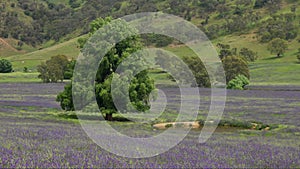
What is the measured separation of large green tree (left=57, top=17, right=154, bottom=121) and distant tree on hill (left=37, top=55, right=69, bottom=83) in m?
67.1

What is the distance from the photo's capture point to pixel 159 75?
117 m

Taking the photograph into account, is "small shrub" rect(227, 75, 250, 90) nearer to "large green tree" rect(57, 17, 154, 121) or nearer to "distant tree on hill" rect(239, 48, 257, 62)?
"large green tree" rect(57, 17, 154, 121)

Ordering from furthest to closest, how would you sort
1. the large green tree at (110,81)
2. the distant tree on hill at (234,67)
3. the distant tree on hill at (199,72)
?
1. the distant tree on hill at (234,67)
2. the distant tree on hill at (199,72)
3. the large green tree at (110,81)

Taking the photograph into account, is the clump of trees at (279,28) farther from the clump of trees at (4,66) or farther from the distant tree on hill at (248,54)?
the clump of trees at (4,66)

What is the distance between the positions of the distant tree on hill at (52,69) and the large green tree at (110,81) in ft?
220

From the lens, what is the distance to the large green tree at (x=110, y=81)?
113 ft

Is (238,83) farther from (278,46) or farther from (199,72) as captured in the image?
(278,46)

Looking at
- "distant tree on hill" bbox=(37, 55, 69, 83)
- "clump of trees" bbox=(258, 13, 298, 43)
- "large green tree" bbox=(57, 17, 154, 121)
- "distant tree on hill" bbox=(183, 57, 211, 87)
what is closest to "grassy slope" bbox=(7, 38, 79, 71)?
"distant tree on hill" bbox=(37, 55, 69, 83)

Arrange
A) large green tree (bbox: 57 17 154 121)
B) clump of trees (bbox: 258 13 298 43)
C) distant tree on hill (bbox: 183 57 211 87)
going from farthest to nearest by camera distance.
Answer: clump of trees (bbox: 258 13 298 43) → distant tree on hill (bbox: 183 57 211 87) → large green tree (bbox: 57 17 154 121)

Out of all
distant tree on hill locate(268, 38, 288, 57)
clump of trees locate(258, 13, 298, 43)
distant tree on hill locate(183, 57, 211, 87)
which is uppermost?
clump of trees locate(258, 13, 298, 43)

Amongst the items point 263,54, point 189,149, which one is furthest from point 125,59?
point 263,54

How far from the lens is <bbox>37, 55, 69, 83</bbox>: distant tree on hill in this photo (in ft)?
336

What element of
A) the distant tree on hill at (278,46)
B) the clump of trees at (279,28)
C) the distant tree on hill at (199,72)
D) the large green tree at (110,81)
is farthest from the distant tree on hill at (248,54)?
the large green tree at (110,81)

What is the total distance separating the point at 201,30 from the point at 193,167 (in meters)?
173
